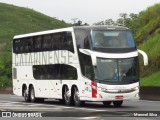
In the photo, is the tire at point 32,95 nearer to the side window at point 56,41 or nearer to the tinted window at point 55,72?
the tinted window at point 55,72

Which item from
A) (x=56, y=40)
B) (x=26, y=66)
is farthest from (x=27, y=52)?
(x=56, y=40)

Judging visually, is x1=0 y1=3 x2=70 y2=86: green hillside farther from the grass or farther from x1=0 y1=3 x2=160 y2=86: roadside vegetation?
the grass

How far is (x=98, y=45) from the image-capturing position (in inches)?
1198

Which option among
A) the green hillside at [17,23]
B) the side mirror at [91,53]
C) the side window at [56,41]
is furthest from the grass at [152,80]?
the green hillside at [17,23]

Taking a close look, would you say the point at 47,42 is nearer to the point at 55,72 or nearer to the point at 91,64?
the point at 55,72

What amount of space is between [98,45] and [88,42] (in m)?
0.54

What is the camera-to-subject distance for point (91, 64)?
30.2 m

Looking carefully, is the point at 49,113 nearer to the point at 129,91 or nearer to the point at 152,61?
the point at 129,91

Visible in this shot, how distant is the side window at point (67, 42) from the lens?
105 feet

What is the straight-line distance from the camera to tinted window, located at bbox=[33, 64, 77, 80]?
106 ft

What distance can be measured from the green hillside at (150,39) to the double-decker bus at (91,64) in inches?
585

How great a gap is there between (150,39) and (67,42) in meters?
28.9

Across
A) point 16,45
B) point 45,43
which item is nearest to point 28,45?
point 16,45

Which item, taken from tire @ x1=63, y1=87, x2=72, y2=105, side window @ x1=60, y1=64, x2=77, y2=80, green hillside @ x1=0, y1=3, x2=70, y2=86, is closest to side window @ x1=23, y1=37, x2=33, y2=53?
side window @ x1=60, y1=64, x2=77, y2=80
